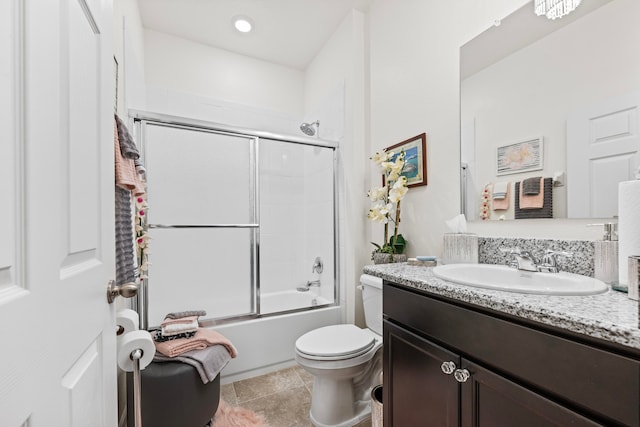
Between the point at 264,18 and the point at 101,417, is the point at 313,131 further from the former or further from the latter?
the point at 101,417

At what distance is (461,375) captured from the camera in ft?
2.70

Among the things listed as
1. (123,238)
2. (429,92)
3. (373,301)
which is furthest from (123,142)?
(429,92)

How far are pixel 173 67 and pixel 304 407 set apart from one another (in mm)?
2773

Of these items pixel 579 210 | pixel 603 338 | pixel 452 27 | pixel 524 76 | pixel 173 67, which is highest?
pixel 173 67

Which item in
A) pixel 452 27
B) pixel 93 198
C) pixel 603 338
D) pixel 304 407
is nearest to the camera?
pixel 603 338

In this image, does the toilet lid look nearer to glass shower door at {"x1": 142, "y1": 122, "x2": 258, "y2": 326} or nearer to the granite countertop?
the granite countertop

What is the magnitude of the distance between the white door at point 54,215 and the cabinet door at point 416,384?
90cm

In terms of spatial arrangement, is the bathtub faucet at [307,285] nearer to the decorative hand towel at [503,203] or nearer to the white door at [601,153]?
the decorative hand towel at [503,203]

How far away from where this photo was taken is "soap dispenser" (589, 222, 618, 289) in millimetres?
887

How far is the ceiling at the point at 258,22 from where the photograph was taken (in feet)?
7.07

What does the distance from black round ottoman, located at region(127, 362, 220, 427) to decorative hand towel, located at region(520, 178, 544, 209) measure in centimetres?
162

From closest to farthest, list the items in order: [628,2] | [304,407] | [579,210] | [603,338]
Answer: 1. [603,338]
2. [628,2]
3. [579,210]
4. [304,407]

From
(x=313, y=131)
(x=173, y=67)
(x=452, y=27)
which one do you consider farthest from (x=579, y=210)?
(x=173, y=67)

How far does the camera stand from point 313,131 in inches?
107
